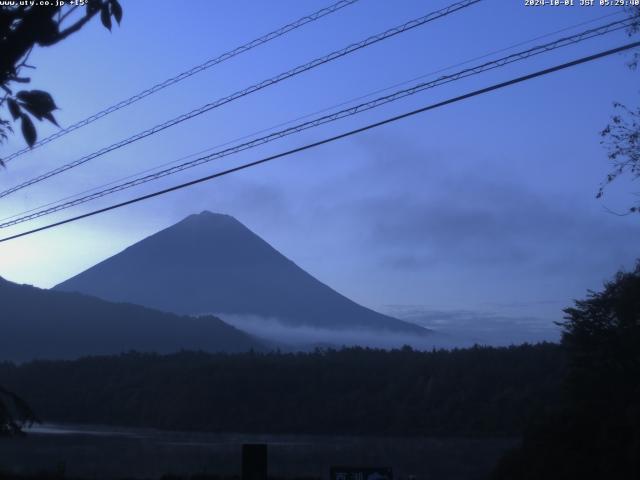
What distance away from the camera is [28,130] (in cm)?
597

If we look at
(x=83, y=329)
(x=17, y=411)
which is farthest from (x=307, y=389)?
(x=17, y=411)

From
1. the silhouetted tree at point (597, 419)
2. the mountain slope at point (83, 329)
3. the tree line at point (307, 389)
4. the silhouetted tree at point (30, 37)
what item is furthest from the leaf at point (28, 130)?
the mountain slope at point (83, 329)

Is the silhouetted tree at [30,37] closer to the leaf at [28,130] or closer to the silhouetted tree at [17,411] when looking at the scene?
the leaf at [28,130]

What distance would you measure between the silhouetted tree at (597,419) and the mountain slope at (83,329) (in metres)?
68.6

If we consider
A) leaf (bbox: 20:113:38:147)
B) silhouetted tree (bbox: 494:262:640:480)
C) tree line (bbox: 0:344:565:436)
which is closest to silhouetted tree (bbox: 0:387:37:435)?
leaf (bbox: 20:113:38:147)

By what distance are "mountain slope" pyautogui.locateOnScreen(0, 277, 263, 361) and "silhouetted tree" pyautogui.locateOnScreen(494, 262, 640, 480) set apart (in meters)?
68.6

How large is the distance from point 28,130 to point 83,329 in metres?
84.8

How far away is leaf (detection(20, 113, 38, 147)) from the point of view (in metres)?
5.95

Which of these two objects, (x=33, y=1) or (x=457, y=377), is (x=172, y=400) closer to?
(x=457, y=377)

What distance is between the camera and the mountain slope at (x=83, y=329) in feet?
275

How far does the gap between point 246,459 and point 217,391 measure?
44.7 m

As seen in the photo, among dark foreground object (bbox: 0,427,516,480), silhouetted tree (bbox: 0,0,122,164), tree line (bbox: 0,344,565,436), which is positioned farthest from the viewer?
tree line (bbox: 0,344,565,436)

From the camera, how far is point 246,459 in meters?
9.48

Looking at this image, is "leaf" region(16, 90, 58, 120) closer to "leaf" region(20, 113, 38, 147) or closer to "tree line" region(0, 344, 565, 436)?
"leaf" region(20, 113, 38, 147)
